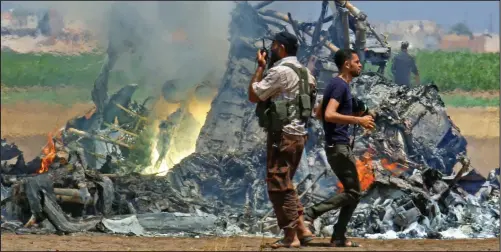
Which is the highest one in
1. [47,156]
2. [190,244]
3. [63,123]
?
[63,123]

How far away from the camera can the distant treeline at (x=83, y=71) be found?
15641mm

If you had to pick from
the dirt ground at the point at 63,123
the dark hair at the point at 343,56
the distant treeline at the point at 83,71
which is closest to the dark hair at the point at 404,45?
the distant treeline at the point at 83,71

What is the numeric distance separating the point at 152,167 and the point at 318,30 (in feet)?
8.31

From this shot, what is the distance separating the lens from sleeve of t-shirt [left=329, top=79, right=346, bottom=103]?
30.9ft

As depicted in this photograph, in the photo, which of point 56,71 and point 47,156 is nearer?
point 47,156

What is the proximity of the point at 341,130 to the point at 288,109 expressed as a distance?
1.58 feet

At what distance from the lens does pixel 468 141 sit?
1616cm

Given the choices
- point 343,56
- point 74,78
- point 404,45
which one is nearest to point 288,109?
point 343,56

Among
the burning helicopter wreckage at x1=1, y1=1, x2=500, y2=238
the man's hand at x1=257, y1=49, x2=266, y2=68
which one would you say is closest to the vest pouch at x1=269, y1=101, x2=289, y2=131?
the man's hand at x1=257, y1=49, x2=266, y2=68

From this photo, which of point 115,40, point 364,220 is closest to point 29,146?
point 115,40

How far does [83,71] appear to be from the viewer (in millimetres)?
15633

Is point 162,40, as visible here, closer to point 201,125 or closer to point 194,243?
point 201,125

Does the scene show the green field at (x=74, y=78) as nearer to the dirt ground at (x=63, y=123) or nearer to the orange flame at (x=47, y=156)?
the dirt ground at (x=63, y=123)

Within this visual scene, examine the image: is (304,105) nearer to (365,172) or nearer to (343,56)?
(343,56)
